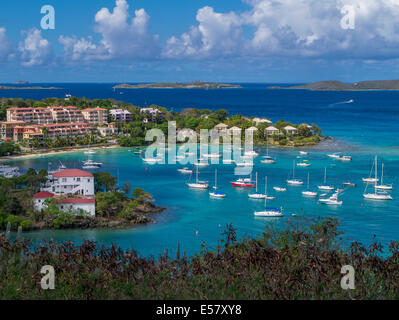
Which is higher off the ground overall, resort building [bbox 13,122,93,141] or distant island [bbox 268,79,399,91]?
distant island [bbox 268,79,399,91]

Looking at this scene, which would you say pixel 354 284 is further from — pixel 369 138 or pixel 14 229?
pixel 369 138

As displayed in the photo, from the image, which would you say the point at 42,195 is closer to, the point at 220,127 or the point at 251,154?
the point at 251,154

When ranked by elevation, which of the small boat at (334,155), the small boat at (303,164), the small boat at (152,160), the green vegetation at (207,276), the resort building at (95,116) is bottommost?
the small boat at (152,160)

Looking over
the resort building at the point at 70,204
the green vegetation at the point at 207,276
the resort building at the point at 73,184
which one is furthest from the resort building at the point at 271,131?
the green vegetation at the point at 207,276

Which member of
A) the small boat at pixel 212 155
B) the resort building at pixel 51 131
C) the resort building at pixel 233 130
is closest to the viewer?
the small boat at pixel 212 155

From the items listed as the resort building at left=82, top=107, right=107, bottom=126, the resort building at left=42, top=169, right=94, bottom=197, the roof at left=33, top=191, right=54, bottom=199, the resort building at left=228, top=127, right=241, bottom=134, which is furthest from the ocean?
the resort building at left=82, top=107, right=107, bottom=126

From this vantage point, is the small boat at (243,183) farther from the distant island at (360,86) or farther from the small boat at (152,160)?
the distant island at (360,86)

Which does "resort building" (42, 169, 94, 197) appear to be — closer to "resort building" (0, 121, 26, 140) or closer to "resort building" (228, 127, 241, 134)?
"resort building" (0, 121, 26, 140)

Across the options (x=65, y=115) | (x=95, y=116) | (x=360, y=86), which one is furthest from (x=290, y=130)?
(x=360, y=86)
